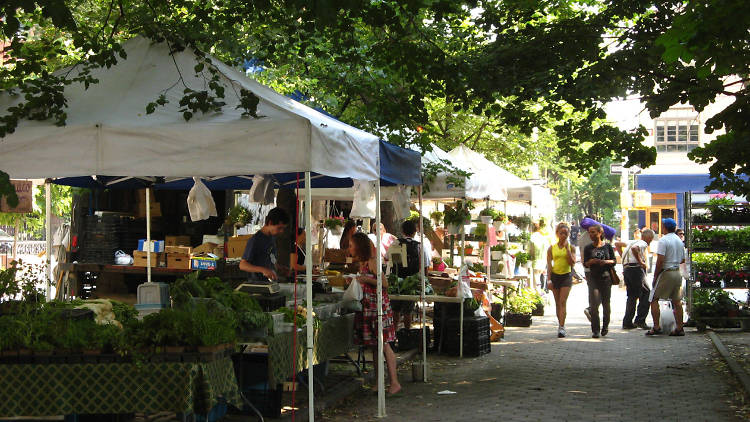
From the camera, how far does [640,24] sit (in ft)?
40.7

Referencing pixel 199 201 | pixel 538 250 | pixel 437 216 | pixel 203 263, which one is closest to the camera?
pixel 199 201

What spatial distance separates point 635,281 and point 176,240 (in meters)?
9.12

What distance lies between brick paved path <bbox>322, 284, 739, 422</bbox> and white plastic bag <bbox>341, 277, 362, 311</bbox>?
1087mm

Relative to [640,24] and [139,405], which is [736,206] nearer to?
[640,24]

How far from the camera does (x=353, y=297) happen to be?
9.54 m

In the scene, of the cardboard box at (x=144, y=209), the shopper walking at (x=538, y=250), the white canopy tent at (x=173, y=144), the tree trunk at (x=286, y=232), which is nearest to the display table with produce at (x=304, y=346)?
the white canopy tent at (x=173, y=144)

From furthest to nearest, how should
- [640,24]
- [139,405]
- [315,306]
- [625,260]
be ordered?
1. [625,260]
2. [640,24]
3. [315,306]
4. [139,405]

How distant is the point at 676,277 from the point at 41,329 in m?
12.0

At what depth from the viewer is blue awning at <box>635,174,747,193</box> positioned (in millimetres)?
32469

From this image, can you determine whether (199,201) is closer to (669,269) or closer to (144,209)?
(144,209)

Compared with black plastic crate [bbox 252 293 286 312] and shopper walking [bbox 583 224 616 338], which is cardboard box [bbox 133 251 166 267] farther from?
black plastic crate [bbox 252 293 286 312]

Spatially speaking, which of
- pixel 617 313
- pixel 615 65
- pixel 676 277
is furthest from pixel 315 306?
pixel 617 313

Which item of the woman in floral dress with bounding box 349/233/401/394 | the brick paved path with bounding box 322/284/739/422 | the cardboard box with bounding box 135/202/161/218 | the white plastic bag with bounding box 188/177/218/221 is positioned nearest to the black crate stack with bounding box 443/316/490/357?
the brick paved path with bounding box 322/284/739/422

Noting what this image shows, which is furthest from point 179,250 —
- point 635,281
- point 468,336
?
point 635,281
